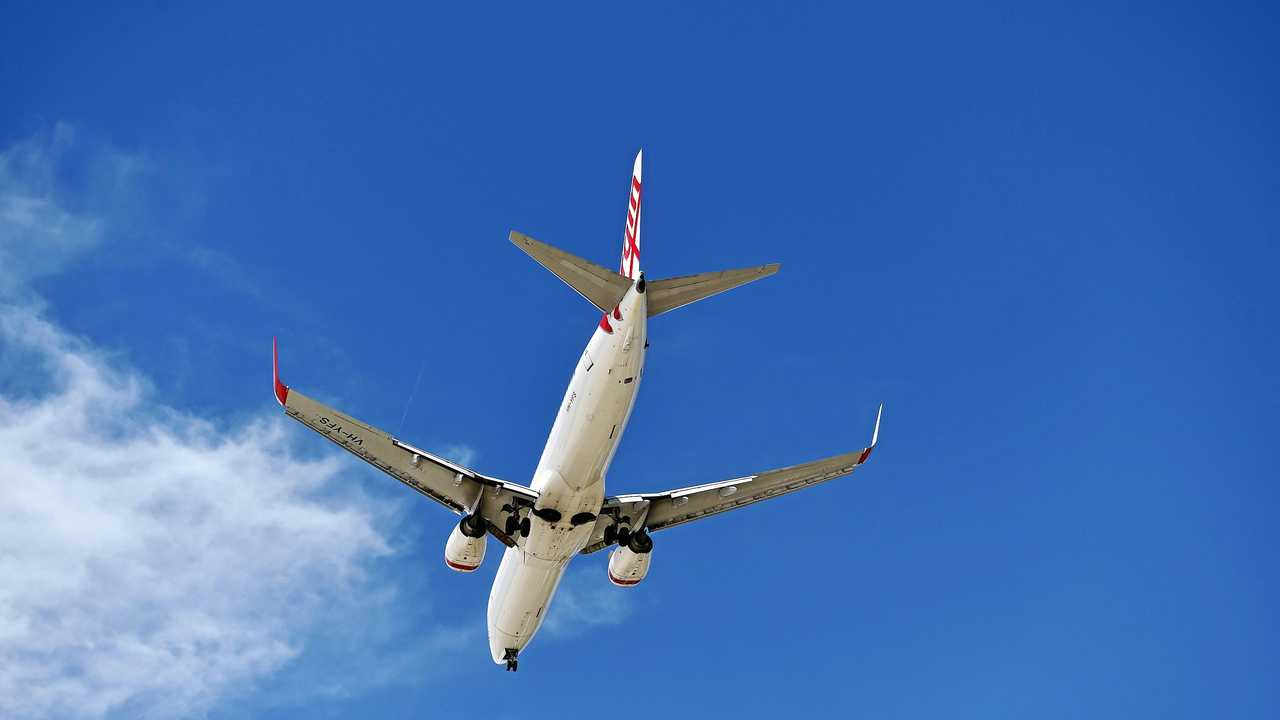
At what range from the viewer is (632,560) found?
101 feet

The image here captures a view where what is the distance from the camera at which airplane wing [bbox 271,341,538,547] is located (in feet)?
85.8

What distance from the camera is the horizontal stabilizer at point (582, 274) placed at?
22625 mm

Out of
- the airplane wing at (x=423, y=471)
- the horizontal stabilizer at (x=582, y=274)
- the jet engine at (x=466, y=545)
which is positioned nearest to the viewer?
Answer: the horizontal stabilizer at (x=582, y=274)

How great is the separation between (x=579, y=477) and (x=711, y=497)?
7315mm

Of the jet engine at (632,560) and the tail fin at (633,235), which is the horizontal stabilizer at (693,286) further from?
the jet engine at (632,560)

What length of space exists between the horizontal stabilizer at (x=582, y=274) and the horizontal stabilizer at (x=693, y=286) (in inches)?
30.4

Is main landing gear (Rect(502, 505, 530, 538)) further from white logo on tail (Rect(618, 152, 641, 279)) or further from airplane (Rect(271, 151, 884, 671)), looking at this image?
white logo on tail (Rect(618, 152, 641, 279))

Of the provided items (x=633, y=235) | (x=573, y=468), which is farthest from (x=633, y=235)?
(x=573, y=468)

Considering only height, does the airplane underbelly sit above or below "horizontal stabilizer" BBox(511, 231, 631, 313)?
below

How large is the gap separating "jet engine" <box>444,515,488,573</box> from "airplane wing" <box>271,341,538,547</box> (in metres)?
0.65

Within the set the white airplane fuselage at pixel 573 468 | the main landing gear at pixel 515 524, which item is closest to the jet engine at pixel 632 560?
the white airplane fuselage at pixel 573 468

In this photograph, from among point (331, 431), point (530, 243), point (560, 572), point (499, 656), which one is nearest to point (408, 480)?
point (331, 431)

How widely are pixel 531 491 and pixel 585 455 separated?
4.44 m

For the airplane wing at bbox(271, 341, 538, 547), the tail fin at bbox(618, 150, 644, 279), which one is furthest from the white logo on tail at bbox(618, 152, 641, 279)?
the airplane wing at bbox(271, 341, 538, 547)
